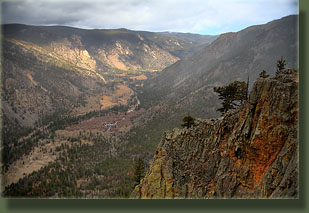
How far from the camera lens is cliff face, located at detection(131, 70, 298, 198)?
10133 millimetres

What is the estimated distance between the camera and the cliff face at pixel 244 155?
1013 cm

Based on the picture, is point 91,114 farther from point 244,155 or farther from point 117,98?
point 244,155

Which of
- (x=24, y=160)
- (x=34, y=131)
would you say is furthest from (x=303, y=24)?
(x=34, y=131)

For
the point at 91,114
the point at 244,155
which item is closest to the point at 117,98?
the point at 91,114

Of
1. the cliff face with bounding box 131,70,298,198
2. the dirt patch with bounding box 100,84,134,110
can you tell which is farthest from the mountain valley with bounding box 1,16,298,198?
the cliff face with bounding box 131,70,298,198

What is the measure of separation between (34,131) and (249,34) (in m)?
123

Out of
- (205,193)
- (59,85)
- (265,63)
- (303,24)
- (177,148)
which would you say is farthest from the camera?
(59,85)

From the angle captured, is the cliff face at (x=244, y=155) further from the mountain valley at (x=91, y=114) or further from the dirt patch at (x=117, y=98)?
the dirt patch at (x=117, y=98)

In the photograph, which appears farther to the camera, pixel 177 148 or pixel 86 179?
pixel 86 179

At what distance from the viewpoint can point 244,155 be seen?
12641 millimetres

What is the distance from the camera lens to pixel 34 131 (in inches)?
3361

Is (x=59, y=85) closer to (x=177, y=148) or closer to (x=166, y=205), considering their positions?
(x=177, y=148)

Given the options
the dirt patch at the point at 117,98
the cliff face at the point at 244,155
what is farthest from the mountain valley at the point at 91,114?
the cliff face at the point at 244,155

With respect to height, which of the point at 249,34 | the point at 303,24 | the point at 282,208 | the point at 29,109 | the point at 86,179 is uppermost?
the point at 249,34
